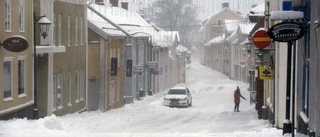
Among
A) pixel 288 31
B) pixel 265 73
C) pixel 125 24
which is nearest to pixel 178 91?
pixel 125 24

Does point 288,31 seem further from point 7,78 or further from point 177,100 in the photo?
point 177,100

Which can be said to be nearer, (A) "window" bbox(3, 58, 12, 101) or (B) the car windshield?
(A) "window" bbox(3, 58, 12, 101)

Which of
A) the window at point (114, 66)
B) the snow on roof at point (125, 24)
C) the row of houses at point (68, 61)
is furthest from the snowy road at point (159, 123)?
the snow on roof at point (125, 24)

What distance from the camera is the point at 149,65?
58719 millimetres

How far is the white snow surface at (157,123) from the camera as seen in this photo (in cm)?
1680

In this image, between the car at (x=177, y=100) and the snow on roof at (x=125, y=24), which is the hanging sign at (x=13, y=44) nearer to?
the snow on roof at (x=125, y=24)

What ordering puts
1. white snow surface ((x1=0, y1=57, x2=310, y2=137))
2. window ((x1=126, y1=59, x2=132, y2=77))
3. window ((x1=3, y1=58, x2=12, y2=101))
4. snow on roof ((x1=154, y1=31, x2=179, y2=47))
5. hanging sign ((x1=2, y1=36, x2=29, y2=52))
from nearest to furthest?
white snow surface ((x1=0, y1=57, x2=310, y2=137))
hanging sign ((x1=2, y1=36, x2=29, y2=52))
window ((x1=3, y1=58, x2=12, y2=101))
window ((x1=126, y1=59, x2=132, y2=77))
snow on roof ((x1=154, y1=31, x2=179, y2=47))

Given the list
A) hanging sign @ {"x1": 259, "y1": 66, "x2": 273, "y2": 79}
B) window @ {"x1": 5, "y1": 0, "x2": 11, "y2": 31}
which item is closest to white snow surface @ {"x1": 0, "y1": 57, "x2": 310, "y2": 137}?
hanging sign @ {"x1": 259, "y1": 66, "x2": 273, "y2": 79}

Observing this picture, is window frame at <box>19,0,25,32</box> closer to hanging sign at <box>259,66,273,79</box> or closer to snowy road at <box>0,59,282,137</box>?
snowy road at <box>0,59,282,137</box>

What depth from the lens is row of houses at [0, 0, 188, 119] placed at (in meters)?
23.0

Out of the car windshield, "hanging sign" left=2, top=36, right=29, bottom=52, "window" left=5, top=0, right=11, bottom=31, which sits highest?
"window" left=5, top=0, right=11, bottom=31

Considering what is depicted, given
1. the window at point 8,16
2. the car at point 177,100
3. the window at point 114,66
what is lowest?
the car at point 177,100

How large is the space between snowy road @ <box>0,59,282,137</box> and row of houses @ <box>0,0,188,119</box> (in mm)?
1402

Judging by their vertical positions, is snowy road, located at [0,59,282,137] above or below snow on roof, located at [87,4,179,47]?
below
